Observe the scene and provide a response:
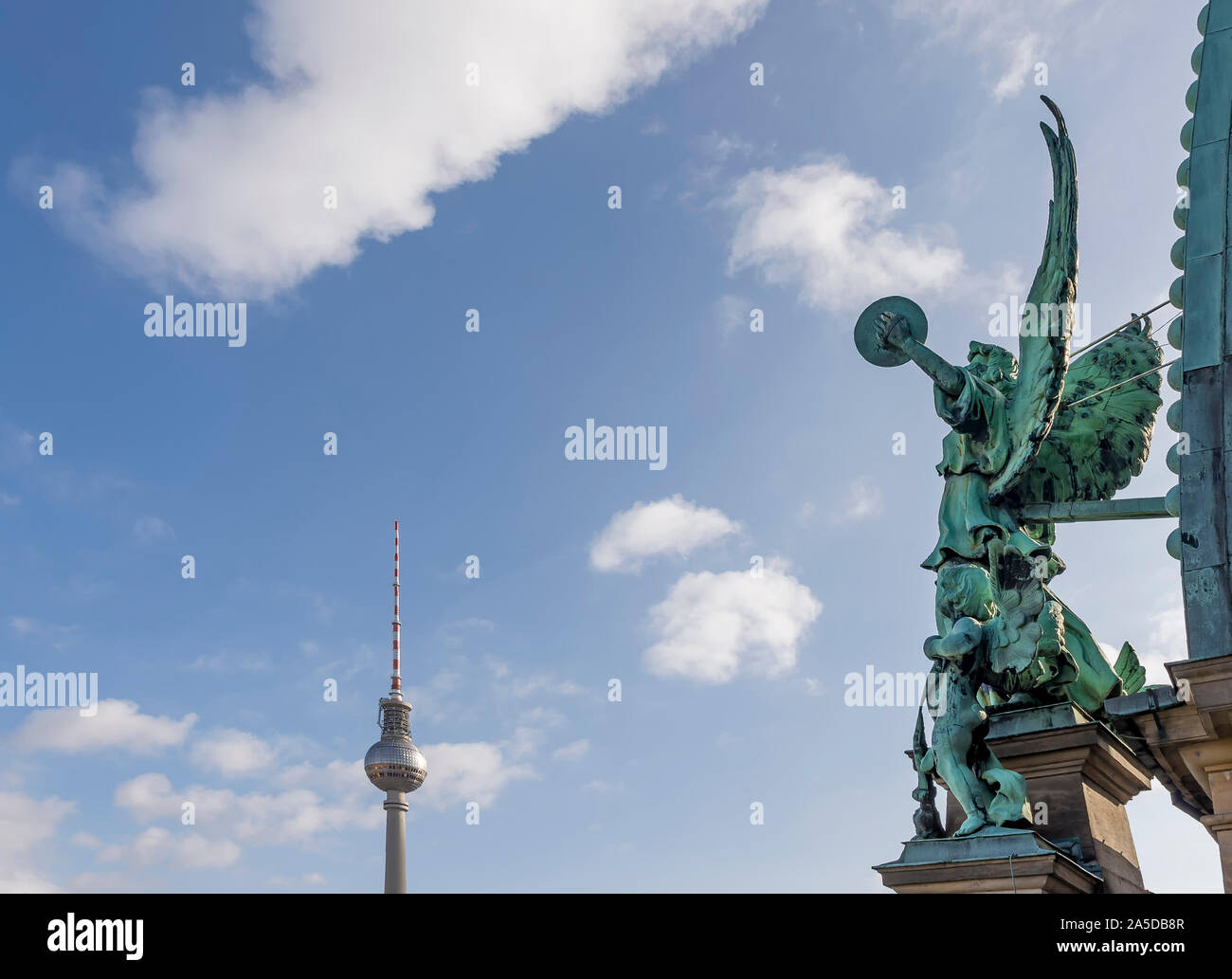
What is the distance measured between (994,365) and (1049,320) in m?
1.48

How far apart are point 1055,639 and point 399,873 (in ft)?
445

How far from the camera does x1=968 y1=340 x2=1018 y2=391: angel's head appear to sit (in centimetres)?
1903

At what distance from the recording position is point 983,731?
52.6ft

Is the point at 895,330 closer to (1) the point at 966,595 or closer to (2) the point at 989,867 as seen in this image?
(1) the point at 966,595

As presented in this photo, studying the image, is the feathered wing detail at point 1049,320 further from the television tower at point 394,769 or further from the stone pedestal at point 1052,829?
the television tower at point 394,769

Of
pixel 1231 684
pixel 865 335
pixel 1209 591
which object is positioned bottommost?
pixel 1231 684

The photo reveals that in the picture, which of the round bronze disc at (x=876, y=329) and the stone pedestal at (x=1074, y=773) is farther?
the round bronze disc at (x=876, y=329)

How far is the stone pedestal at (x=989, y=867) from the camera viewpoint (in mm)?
14609

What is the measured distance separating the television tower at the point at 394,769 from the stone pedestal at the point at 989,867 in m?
131

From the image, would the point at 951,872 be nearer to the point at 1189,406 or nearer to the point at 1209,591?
the point at 1209,591

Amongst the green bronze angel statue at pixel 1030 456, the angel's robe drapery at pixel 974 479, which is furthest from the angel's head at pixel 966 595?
the angel's robe drapery at pixel 974 479

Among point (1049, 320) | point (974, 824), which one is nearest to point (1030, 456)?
point (1049, 320)
